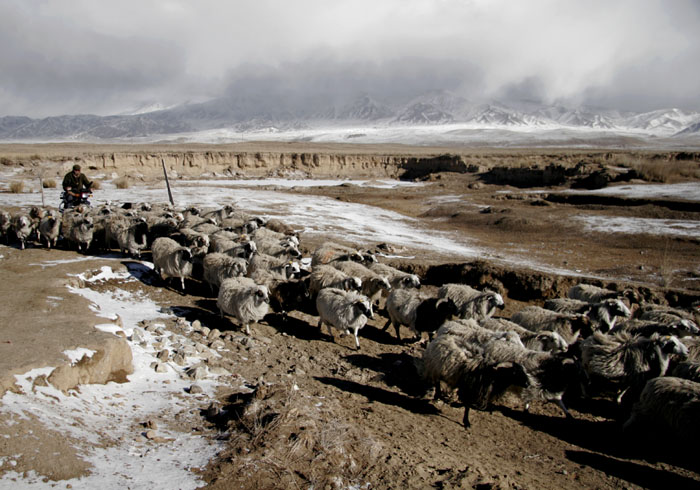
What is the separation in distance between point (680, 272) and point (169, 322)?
51.5 ft

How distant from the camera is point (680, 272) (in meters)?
13.9

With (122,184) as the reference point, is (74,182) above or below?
above

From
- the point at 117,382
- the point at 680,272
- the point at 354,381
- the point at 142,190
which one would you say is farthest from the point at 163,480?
the point at 142,190

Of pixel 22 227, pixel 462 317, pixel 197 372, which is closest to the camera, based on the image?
pixel 197 372

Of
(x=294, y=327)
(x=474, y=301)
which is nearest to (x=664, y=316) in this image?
(x=474, y=301)

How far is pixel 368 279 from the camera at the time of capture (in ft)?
35.5

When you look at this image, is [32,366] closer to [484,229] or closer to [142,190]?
[484,229]

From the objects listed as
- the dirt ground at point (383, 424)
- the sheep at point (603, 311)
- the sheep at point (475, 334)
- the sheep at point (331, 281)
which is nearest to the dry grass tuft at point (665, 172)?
the dirt ground at point (383, 424)

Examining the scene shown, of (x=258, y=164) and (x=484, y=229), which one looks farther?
(x=258, y=164)

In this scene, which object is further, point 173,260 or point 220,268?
point 173,260

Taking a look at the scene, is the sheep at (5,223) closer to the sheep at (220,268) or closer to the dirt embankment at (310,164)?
the sheep at (220,268)

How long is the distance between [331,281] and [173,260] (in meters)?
4.26

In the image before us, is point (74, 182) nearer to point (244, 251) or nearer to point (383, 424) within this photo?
point (244, 251)

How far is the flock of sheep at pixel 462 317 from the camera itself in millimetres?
6344
